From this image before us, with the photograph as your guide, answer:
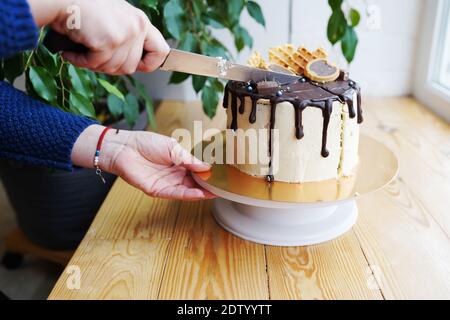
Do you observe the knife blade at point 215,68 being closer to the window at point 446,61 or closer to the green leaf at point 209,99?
the green leaf at point 209,99

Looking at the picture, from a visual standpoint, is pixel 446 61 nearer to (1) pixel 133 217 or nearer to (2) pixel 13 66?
(1) pixel 133 217

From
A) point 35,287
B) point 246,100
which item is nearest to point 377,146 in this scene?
point 246,100

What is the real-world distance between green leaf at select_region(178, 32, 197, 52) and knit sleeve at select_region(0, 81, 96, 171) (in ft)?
1.24

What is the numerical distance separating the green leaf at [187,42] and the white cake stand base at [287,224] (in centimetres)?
44

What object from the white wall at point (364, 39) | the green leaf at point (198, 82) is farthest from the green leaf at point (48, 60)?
the white wall at point (364, 39)

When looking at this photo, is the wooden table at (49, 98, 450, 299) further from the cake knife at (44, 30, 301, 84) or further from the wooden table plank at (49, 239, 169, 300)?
the cake knife at (44, 30, 301, 84)

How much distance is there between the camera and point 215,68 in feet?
2.77

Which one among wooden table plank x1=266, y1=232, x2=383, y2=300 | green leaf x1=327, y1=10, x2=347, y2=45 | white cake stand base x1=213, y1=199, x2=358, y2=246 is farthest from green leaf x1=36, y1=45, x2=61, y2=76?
green leaf x1=327, y1=10, x2=347, y2=45

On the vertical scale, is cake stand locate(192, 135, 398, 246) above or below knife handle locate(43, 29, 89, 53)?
below

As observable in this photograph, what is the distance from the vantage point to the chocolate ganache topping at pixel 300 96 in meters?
0.81

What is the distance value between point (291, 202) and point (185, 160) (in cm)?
21

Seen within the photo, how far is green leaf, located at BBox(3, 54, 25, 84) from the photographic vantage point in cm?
96

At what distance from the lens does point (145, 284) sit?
0.76 metres
